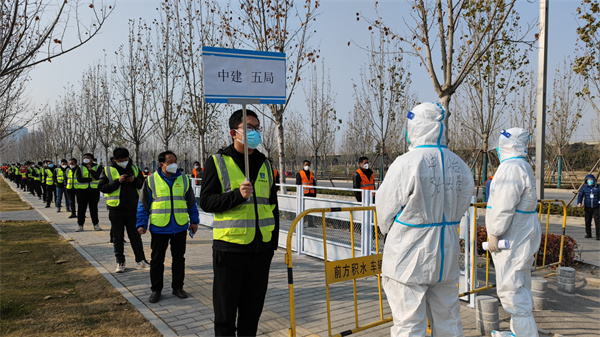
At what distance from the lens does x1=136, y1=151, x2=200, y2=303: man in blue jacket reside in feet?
18.5

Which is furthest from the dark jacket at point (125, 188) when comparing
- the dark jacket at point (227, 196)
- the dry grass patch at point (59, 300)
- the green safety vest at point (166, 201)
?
the dark jacket at point (227, 196)

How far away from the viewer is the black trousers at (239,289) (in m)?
3.28

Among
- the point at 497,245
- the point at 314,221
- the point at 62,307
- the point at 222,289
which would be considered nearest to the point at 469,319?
the point at 497,245

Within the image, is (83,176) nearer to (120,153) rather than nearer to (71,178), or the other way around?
(71,178)

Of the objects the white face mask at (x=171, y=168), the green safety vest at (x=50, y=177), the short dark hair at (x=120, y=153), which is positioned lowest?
the green safety vest at (x=50, y=177)

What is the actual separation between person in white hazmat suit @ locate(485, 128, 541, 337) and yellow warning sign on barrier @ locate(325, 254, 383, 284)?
1.20 metres

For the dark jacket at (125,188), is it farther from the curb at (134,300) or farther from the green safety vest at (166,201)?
the green safety vest at (166,201)

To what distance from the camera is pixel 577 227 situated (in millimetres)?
13008

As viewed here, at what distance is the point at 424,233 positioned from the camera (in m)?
3.04

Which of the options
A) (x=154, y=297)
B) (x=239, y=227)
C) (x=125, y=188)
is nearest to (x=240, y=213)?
(x=239, y=227)

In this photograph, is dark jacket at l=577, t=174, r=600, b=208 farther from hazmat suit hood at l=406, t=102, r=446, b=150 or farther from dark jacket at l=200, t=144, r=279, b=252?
dark jacket at l=200, t=144, r=279, b=252

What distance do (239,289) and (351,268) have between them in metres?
1.32

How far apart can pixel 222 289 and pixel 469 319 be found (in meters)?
3.15

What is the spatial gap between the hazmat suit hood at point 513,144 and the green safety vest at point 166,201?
13.4ft
